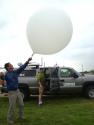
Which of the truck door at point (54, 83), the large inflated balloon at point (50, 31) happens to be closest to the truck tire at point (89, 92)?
the truck door at point (54, 83)

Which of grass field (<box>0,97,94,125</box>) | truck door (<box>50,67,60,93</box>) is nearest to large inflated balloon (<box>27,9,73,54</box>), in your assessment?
grass field (<box>0,97,94,125</box>)

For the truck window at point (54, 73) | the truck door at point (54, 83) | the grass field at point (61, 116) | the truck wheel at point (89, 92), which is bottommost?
the grass field at point (61, 116)

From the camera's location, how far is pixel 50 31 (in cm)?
1037

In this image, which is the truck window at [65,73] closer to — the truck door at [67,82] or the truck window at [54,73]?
the truck door at [67,82]

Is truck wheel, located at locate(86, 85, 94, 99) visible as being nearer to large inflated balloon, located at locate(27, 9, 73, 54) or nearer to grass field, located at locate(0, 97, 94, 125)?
grass field, located at locate(0, 97, 94, 125)

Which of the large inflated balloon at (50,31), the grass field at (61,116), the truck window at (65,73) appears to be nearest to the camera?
the large inflated balloon at (50,31)

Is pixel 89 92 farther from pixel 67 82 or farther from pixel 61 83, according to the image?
pixel 61 83

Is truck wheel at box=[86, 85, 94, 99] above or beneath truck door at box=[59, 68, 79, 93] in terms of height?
beneath

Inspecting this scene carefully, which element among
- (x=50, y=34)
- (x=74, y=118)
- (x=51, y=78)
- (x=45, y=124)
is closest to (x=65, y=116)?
(x=74, y=118)

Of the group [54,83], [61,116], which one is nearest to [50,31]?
[61,116]

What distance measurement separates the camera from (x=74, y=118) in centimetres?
1284

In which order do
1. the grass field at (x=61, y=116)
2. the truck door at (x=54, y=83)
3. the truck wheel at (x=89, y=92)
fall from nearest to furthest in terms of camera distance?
the grass field at (x=61, y=116) < the truck door at (x=54, y=83) < the truck wheel at (x=89, y=92)

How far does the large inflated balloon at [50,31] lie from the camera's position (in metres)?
10.3

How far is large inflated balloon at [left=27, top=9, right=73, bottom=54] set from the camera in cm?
1029
